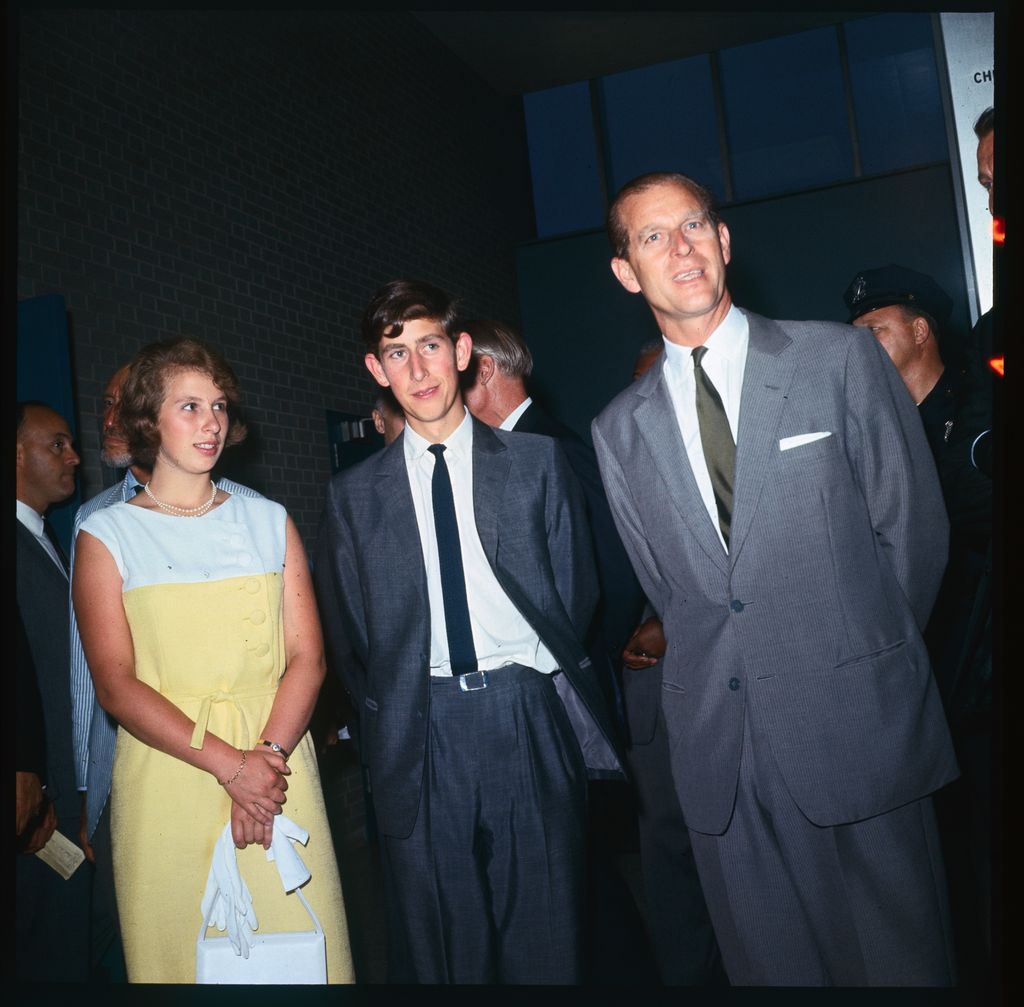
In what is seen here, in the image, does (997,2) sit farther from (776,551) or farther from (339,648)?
(339,648)

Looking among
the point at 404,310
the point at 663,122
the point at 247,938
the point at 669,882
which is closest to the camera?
the point at 247,938

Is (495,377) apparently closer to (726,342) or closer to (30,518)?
(726,342)

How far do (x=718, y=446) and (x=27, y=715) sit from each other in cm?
168

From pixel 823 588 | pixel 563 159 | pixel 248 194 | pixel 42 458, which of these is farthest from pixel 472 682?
pixel 563 159

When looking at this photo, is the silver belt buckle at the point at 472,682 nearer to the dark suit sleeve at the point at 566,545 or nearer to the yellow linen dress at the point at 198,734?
the dark suit sleeve at the point at 566,545

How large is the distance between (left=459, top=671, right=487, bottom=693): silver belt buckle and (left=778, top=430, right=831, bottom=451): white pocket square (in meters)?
0.79

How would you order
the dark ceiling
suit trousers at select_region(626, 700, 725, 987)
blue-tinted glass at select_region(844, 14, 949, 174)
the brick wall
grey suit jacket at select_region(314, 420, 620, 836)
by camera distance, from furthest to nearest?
blue-tinted glass at select_region(844, 14, 949, 174)
the dark ceiling
the brick wall
suit trousers at select_region(626, 700, 725, 987)
grey suit jacket at select_region(314, 420, 620, 836)

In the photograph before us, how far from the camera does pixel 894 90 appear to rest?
8430 millimetres

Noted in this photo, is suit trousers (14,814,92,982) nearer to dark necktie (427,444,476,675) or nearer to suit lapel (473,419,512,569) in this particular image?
dark necktie (427,444,476,675)

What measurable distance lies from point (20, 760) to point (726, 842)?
1.59m

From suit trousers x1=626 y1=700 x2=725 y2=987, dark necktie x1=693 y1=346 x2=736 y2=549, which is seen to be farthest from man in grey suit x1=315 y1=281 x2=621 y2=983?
suit trousers x1=626 y1=700 x2=725 y2=987

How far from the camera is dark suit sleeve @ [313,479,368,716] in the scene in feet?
7.68

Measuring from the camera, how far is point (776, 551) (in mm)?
1985

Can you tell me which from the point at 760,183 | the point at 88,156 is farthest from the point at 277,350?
the point at 760,183
